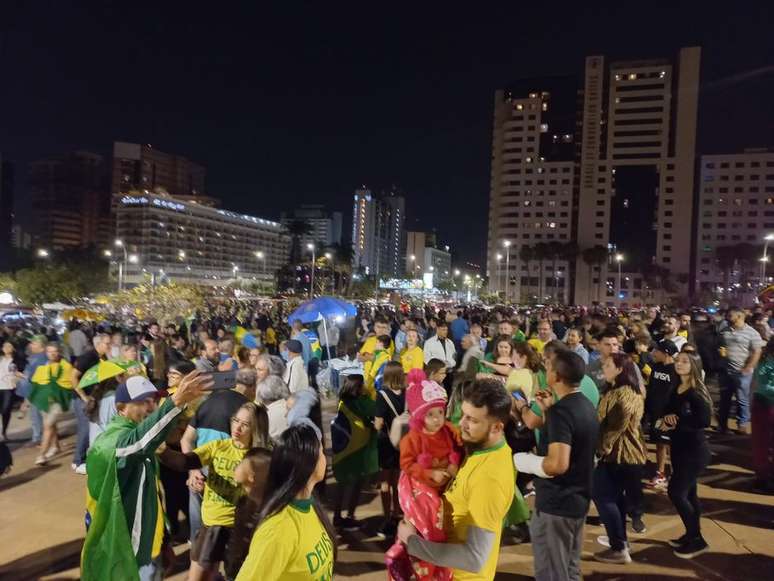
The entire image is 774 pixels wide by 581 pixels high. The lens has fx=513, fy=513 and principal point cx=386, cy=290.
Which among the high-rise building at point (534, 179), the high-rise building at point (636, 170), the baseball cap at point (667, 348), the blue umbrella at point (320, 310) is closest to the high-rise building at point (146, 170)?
the high-rise building at point (534, 179)

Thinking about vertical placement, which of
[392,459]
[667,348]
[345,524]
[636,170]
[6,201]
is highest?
[636,170]

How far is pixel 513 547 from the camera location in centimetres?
486

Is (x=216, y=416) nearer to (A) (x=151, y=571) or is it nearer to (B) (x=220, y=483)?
(B) (x=220, y=483)

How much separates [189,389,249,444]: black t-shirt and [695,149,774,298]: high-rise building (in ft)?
326

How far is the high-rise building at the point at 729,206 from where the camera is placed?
295 ft

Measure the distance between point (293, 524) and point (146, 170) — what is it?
16566 cm

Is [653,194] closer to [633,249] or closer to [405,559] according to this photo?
[633,249]

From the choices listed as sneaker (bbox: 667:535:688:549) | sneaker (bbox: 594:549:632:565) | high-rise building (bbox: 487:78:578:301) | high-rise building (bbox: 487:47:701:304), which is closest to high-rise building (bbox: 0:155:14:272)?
high-rise building (bbox: 487:78:578:301)

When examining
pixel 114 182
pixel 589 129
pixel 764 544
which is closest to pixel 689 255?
pixel 589 129

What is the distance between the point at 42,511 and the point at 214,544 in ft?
11.0

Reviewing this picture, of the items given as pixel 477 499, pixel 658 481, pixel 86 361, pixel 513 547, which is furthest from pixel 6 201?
pixel 477 499

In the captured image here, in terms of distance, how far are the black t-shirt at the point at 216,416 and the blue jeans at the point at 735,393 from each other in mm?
8351

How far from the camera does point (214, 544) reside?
3.35m

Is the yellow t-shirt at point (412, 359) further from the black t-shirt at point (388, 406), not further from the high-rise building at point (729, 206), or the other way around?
the high-rise building at point (729, 206)
